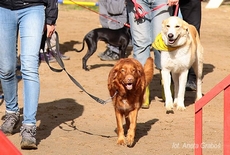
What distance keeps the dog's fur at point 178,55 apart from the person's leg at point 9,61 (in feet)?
7.05

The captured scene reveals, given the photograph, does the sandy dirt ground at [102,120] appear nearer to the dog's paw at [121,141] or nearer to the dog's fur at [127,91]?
the dog's paw at [121,141]

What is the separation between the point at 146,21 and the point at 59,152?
251 cm

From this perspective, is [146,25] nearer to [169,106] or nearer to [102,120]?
[169,106]

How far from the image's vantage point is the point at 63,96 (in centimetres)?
877

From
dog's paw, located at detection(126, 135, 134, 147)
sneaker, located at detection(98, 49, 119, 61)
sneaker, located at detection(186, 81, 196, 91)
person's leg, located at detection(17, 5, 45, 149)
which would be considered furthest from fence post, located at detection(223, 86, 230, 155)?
sneaker, located at detection(98, 49, 119, 61)

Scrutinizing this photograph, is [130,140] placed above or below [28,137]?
below

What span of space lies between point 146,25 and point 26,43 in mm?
2345

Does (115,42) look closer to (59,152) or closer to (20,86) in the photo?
(20,86)

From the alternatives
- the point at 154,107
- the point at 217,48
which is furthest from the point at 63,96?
the point at 217,48

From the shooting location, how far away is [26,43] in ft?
19.5

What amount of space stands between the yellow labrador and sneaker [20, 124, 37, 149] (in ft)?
7.35

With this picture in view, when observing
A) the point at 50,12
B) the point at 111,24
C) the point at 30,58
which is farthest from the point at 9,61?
the point at 111,24

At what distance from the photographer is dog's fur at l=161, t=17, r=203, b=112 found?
300 inches

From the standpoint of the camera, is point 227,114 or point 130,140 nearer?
Answer: point 227,114
